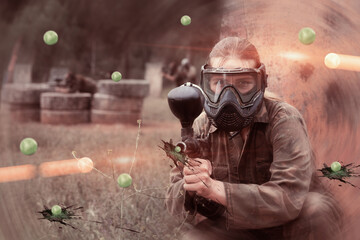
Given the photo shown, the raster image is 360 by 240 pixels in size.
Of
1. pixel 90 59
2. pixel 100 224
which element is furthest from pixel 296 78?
pixel 100 224

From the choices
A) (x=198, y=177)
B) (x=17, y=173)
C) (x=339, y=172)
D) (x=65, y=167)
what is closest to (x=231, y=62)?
(x=198, y=177)

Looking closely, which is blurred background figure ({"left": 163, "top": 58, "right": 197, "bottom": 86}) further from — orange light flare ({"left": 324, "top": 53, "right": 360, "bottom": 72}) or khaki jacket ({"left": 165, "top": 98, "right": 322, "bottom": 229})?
orange light flare ({"left": 324, "top": 53, "right": 360, "bottom": 72})

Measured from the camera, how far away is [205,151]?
1.10m

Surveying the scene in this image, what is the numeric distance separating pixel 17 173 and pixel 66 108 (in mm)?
216

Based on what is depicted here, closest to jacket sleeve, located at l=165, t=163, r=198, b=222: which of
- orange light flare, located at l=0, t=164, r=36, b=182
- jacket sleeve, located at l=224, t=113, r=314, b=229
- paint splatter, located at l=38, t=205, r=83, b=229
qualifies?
jacket sleeve, located at l=224, t=113, r=314, b=229

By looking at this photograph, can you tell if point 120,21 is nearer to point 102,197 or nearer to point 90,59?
point 90,59

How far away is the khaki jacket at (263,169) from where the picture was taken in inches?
42.2

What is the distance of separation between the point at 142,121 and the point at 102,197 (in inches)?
14.3

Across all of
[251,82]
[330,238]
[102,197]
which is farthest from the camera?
[102,197]

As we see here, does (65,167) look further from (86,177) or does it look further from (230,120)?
(230,120)

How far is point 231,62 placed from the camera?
42.0 inches

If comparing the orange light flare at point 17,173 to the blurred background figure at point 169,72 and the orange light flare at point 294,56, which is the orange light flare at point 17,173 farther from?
the orange light flare at point 294,56

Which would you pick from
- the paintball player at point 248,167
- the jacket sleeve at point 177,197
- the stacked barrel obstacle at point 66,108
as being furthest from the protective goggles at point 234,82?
the stacked barrel obstacle at point 66,108

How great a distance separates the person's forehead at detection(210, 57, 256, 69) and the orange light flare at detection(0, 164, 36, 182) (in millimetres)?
553
